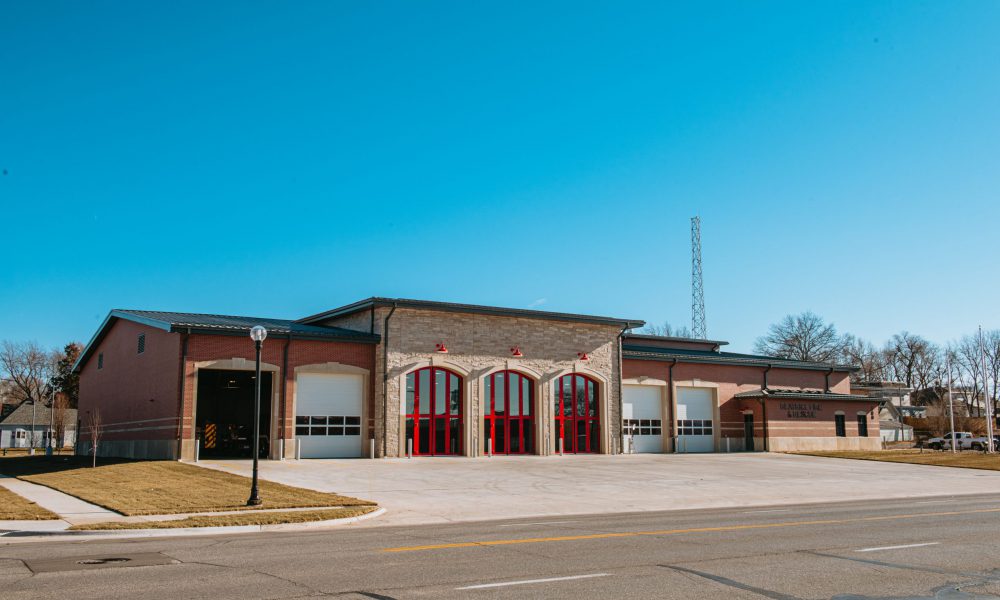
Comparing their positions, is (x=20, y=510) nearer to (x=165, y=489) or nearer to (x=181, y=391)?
(x=165, y=489)

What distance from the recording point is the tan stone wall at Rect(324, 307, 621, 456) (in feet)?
130

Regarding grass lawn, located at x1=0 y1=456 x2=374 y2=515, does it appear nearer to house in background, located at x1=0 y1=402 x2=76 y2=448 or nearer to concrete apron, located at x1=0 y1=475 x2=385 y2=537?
concrete apron, located at x1=0 y1=475 x2=385 y2=537

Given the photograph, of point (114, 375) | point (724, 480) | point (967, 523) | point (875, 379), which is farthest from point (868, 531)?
point (875, 379)

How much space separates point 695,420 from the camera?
51.1m

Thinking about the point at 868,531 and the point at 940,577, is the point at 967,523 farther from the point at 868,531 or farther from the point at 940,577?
the point at 940,577

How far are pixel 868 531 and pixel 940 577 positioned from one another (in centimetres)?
513

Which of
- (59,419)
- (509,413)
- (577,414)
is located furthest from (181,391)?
(59,419)

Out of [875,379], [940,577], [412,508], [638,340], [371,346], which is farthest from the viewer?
[875,379]

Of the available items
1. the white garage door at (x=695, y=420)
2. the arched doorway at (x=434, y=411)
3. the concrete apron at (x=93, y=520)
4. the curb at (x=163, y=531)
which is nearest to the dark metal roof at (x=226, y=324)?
the arched doorway at (x=434, y=411)

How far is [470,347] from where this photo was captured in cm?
4197

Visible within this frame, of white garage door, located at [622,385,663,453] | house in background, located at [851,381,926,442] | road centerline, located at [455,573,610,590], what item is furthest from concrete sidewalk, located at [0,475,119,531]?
house in background, located at [851,381,926,442]

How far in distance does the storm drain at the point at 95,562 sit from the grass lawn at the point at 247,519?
139 inches

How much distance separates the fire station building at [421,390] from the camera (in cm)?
3669

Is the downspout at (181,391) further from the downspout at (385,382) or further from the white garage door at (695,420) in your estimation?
the white garage door at (695,420)
